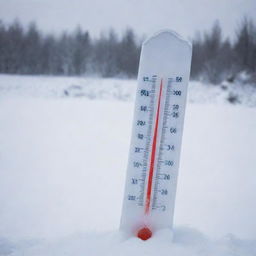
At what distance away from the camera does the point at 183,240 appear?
96 centimetres

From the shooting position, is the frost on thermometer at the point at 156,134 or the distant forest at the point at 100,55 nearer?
the frost on thermometer at the point at 156,134

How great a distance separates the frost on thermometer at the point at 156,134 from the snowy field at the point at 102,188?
0.31 feet

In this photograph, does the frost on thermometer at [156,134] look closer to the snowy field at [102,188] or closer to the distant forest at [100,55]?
the snowy field at [102,188]

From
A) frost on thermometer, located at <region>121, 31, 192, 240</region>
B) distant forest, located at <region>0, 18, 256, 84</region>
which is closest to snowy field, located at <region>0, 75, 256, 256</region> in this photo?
frost on thermometer, located at <region>121, 31, 192, 240</region>

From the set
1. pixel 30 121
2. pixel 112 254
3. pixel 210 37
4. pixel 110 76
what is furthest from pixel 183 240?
pixel 210 37

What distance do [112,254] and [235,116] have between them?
3826 mm

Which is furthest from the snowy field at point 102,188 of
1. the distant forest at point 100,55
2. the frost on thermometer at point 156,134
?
the distant forest at point 100,55

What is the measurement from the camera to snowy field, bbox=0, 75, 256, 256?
3.13ft

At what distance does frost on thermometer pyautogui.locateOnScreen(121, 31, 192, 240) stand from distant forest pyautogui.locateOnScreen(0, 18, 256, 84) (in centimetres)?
830

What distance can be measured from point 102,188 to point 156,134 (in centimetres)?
88

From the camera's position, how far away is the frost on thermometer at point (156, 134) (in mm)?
889

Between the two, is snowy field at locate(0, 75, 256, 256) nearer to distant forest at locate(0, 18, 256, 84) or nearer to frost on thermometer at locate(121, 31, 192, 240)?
frost on thermometer at locate(121, 31, 192, 240)

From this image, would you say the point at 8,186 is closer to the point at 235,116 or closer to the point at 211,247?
Answer: the point at 211,247

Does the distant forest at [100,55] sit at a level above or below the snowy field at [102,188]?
above
